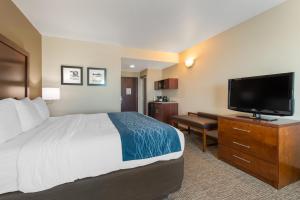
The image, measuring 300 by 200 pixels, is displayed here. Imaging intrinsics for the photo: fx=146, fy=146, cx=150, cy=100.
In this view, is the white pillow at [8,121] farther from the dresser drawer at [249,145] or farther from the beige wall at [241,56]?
the beige wall at [241,56]

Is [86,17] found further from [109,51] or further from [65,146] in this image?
[65,146]

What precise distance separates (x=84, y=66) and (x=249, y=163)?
13.0ft

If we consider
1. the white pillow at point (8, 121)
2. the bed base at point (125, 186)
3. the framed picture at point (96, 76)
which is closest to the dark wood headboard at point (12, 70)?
the white pillow at point (8, 121)

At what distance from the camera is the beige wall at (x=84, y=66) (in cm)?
351

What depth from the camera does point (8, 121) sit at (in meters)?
1.38

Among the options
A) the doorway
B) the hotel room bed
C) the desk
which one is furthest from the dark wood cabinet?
the hotel room bed

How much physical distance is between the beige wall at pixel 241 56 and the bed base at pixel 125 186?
204cm

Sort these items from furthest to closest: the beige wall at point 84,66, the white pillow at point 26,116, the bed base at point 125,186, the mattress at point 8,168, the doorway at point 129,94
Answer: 1. the doorway at point 129,94
2. the beige wall at point 84,66
3. the white pillow at point 26,116
4. the bed base at point 125,186
5. the mattress at point 8,168

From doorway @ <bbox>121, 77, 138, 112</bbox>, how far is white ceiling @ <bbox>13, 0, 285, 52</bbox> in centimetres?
283

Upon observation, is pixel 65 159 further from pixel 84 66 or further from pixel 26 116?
pixel 84 66

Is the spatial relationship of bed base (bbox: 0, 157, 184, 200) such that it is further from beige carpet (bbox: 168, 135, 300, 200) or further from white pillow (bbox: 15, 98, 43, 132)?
white pillow (bbox: 15, 98, 43, 132)

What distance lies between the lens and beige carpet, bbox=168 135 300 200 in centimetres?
168

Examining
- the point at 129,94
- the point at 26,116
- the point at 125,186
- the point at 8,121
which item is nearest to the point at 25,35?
the point at 26,116

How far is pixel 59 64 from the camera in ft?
11.7
